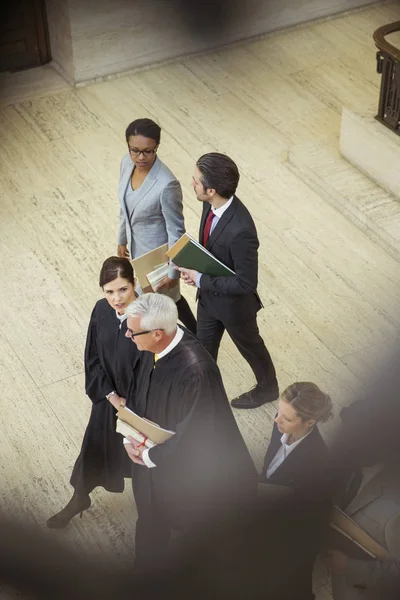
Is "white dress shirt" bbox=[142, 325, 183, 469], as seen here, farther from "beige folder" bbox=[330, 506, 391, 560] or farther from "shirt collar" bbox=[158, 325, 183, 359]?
"beige folder" bbox=[330, 506, 391, 560]

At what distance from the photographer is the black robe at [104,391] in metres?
2.74

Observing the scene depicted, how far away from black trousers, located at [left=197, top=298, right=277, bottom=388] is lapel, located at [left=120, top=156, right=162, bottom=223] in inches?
17.5

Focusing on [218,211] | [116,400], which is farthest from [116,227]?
[116,400]

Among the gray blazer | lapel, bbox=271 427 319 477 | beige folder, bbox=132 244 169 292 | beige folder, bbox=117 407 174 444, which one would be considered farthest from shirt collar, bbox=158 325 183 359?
lapel, bbox=271 427 319 477

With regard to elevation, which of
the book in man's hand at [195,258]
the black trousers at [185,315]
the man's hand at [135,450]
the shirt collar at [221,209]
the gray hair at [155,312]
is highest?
the gray hair at [155,312]

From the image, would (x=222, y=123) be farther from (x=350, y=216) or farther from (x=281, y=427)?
(x=281, y=427)

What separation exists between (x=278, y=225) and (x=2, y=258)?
4.99 ft

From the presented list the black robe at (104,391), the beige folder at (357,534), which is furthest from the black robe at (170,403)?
the beige folder at (357,534)

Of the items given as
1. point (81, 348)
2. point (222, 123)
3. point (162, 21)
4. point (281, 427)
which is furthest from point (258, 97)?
point (162, 21)

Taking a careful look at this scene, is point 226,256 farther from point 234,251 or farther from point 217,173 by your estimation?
point 217,173

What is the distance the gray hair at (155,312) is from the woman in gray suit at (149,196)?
3.15 ft

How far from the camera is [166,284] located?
346 cm

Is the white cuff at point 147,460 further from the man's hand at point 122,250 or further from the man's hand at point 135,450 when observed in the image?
the man's hand at point 122,250

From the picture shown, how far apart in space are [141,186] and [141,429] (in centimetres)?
130
